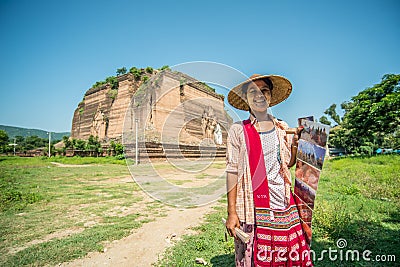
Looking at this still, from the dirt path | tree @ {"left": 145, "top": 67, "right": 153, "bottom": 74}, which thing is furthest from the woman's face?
tree @ {"left": 145, "top": 67, "right": 153, "bottom": 74}

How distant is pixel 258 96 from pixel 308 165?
579mm

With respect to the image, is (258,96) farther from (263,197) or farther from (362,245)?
(362,245)

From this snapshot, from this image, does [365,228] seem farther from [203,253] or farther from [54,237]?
[54,237]

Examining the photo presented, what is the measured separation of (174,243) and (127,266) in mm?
755

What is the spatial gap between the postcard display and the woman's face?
28 cm

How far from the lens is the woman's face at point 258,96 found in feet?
5.63

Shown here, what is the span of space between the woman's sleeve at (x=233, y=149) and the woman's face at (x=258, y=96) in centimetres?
21

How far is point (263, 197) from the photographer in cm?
157

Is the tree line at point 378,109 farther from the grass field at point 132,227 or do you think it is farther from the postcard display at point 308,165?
the postcard display at point 308,165

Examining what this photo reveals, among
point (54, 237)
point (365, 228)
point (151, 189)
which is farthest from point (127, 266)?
point (151, 189)

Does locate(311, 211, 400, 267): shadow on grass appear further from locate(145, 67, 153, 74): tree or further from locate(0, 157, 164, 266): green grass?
locate(145, 67, 153, 74): tree

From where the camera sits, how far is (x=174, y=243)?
3.22 m

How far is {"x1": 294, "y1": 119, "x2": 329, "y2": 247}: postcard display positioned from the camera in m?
1.49

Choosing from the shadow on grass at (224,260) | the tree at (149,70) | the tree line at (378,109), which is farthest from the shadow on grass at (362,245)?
the tree at (149,70)
